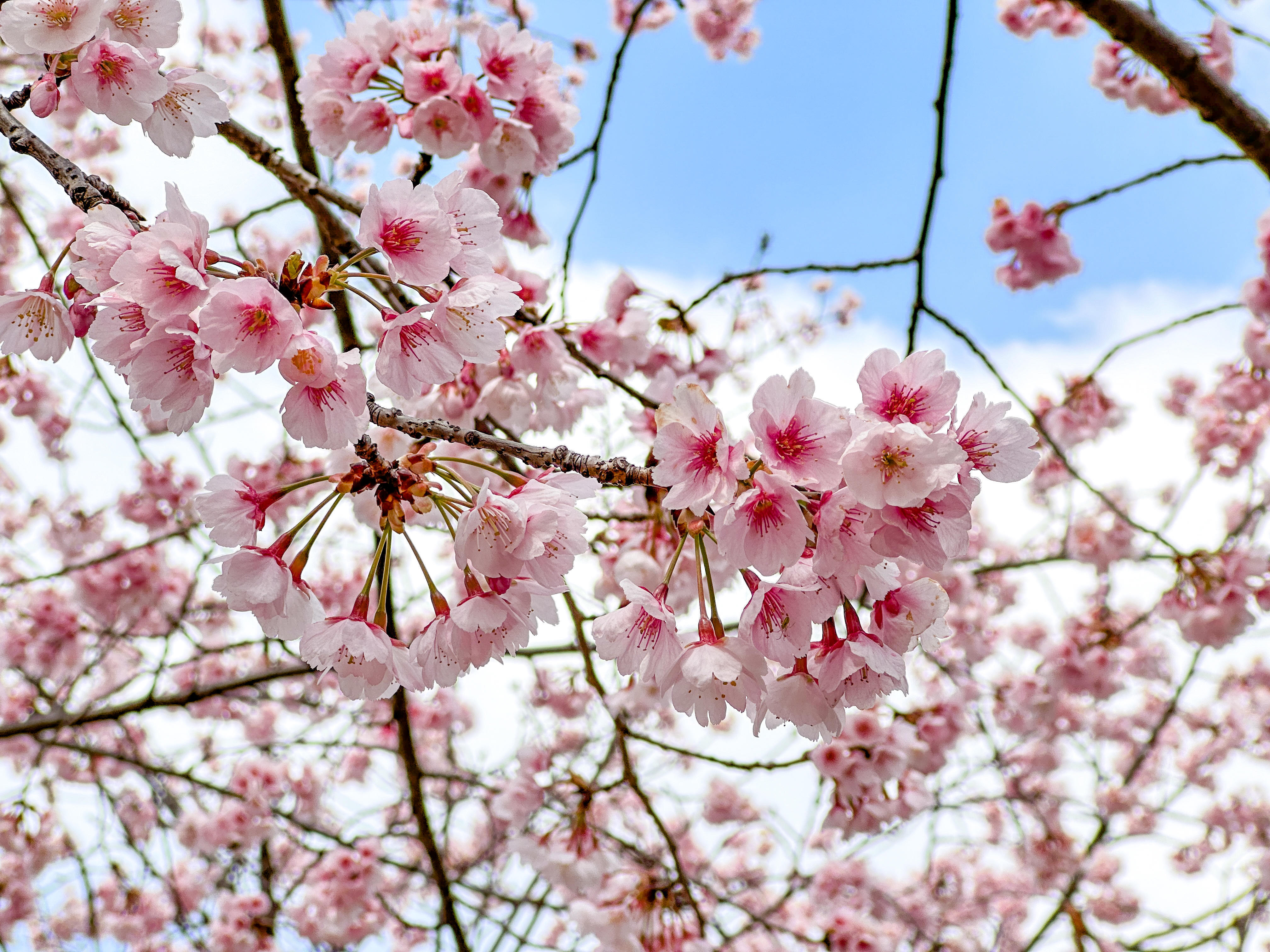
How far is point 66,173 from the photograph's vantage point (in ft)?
4.05

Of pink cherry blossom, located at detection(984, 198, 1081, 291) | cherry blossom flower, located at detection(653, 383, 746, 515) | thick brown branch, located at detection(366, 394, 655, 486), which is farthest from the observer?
pink cherry blossom, located at detection(984, 198, 1081, 291)

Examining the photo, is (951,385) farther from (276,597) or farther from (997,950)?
(997,950)

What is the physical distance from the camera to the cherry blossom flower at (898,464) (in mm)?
997

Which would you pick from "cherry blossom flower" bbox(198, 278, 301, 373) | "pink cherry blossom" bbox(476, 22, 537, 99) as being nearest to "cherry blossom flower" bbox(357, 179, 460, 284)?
"cherry blossom flower" bbox(198, 278, 301, 373)

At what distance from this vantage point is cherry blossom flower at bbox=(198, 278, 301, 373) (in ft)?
3.26

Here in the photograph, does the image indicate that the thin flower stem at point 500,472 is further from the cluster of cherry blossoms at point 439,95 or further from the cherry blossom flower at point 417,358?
the cluster of cherry blossoms at point 439,95

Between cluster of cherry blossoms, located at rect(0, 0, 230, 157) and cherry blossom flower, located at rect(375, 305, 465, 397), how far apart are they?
580 millimetres

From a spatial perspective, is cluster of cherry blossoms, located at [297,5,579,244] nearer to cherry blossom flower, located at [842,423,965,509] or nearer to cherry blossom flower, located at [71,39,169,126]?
cherry blossom flower, located at [71,39,169,126]

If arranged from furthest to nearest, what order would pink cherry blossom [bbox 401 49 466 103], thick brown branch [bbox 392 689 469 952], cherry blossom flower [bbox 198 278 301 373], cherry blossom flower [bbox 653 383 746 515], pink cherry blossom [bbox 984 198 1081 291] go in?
pink cherry blossom [bbox 984 198 1081 291] → thick brown branch [bbox 392 689 469 952] → pink cherry blossom [bbox 401 49 466 103] → cherry blossom flower [bbox 653 383 746 515] → cherry blossom flower [bbox 198 278 301 373]

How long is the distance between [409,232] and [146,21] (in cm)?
63

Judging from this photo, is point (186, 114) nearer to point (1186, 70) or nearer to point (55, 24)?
point (55, 24)

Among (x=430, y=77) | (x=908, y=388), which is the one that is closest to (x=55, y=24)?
(x=430, y=77)

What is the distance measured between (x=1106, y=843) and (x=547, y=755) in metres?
4.95

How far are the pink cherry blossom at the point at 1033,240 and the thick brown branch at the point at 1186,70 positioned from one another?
72 cm
